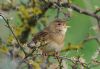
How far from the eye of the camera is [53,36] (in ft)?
17.7

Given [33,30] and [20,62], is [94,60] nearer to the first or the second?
[20,62]

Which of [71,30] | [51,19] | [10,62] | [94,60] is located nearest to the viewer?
[10,62]

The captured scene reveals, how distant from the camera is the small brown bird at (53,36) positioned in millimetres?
5025

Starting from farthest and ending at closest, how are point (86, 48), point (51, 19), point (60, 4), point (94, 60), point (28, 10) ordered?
point (86, 48) < point (51, 19) < point (28, 10) < point (60, 4) < point (94, 60)

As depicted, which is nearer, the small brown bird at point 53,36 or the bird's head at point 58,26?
the small brown bird at point 53,36

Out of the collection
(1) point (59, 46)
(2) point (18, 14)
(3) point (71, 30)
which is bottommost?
(3) point (71, 30)

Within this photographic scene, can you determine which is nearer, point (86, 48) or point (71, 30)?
point (86, 48)

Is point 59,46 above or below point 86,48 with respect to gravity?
above

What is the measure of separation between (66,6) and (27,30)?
0.51 metres

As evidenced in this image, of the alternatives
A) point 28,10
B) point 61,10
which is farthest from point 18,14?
point 61,10

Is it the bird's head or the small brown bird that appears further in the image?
the bird's head

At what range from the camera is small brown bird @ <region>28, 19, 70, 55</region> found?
503 cm

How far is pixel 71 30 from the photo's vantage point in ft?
23.5

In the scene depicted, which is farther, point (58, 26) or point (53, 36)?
point (58, 26)
